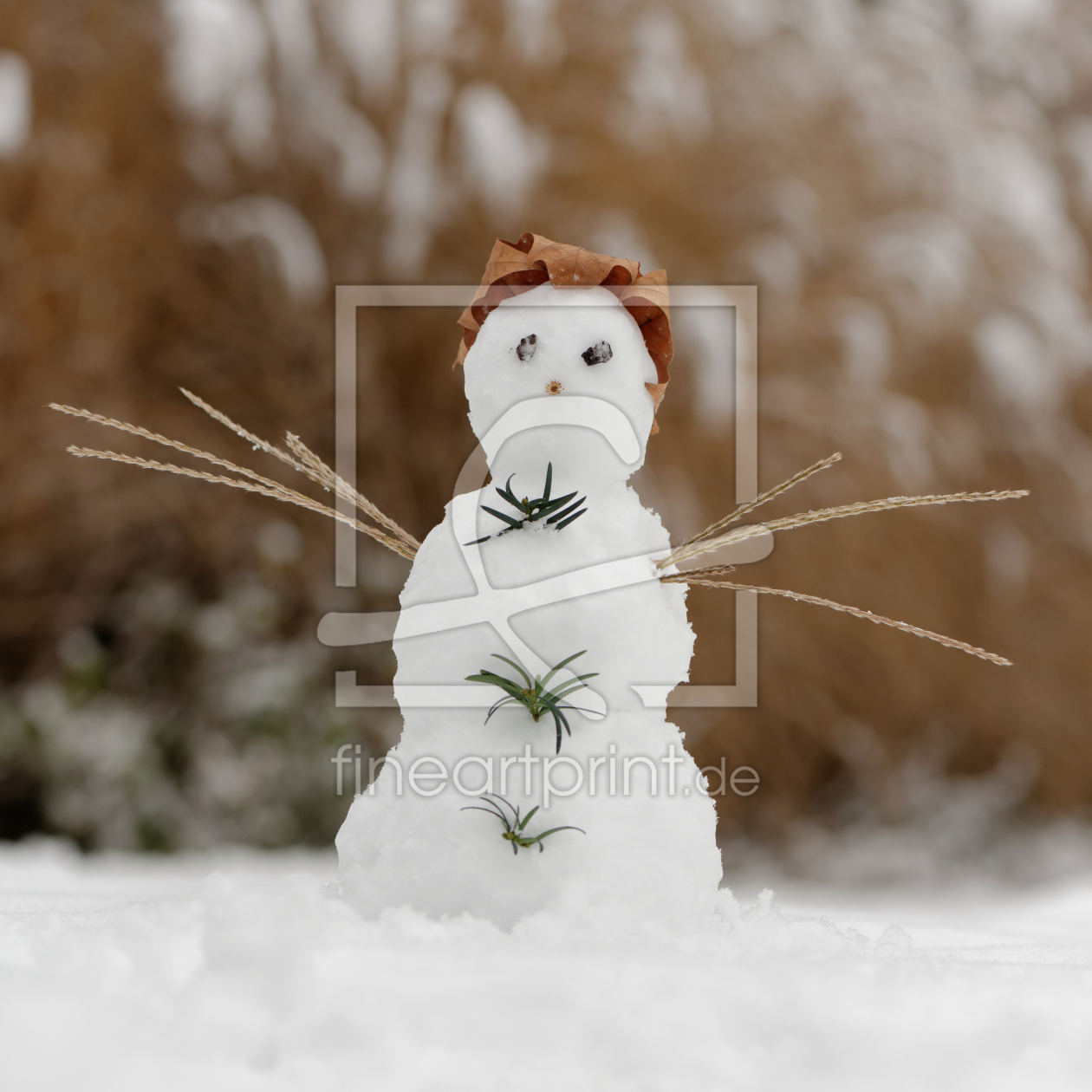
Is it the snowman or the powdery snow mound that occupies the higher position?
the snowman

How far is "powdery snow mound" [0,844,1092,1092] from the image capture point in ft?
0.68

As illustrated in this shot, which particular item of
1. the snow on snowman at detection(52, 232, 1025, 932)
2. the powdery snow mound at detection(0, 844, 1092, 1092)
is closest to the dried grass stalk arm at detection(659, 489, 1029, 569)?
the snow on snowman at detection(52, 232, 1025, 932)

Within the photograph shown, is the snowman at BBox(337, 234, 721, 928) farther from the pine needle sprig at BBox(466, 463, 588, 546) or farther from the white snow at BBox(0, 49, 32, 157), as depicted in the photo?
the white snow at BBox(0, 49, 32, 157)

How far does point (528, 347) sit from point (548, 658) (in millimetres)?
101

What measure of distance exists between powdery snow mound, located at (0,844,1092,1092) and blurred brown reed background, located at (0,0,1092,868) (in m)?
0.59

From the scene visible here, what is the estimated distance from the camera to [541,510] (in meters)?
0.31

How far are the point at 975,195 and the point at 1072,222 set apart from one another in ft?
0.43

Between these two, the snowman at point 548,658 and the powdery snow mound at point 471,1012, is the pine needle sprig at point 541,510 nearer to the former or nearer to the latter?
the snowman at point 548,658

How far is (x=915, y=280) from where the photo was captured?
894 mm

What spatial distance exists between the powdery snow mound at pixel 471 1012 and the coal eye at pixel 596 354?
6.8 inches

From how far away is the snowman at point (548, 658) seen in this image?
0.95 ft

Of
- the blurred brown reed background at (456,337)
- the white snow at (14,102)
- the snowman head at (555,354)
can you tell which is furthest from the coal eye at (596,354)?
the white snow at (14,102)

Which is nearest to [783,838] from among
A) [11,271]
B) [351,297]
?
[351,297]

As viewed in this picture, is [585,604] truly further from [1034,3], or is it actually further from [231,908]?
[1034,3]
